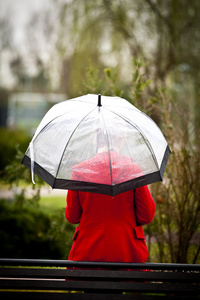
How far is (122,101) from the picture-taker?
241cm

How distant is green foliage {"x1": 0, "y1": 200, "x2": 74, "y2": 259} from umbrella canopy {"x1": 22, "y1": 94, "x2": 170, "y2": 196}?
2.22m

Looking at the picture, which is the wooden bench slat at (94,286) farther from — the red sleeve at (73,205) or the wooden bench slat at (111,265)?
the red sleeve at (73,205)

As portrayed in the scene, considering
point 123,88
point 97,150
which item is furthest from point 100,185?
point 123,88

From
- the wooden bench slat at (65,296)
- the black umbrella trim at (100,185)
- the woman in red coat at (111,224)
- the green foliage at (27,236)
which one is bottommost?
the green foliage at (27,236)

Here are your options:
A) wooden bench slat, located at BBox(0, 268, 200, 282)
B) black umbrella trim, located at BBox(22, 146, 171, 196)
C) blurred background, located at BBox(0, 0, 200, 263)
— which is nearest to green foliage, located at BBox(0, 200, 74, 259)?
blurred background, located at BBox(0, 0, 200, 263)

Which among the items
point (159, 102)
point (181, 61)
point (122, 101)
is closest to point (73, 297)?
point (122, 101)

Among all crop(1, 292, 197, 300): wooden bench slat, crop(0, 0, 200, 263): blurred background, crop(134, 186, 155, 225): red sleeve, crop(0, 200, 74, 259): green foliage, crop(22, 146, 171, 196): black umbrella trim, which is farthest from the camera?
crop(0, 200, 74, 259): green foliage

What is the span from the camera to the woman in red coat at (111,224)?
2.12m

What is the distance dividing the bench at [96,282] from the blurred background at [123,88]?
1.38m

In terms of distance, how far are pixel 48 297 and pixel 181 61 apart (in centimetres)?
720

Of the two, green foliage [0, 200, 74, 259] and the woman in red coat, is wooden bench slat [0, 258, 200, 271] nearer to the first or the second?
the woman in red coat

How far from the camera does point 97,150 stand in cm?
209

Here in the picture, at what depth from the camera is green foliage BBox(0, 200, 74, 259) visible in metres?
4.68

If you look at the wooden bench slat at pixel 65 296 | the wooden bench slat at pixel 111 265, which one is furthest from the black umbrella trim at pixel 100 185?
the wooden bench slat at pixel 65 296
